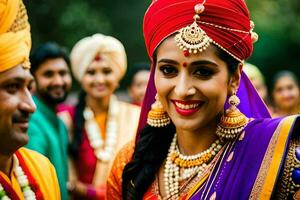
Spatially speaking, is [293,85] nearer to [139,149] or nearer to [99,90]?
[99,90]

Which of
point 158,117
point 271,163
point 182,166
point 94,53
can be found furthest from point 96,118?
point 271,163

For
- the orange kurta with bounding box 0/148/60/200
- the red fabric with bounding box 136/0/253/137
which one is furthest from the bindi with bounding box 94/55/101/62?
the red fabric with bounding box 136/0/253/137

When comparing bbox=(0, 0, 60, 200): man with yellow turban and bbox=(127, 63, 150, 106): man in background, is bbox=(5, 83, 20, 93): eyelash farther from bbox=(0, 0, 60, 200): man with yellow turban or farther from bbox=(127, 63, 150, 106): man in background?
bbox=(127, 63, 150, 106): man in background

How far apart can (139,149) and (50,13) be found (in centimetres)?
926

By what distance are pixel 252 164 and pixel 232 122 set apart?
0.25 metres

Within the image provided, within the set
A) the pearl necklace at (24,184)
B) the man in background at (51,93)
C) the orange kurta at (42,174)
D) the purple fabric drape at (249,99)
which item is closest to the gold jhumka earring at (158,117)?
the purple fabric drape at (249,99)

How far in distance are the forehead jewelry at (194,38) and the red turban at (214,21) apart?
0.06 feet

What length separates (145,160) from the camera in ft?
11.5

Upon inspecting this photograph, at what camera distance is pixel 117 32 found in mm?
13688

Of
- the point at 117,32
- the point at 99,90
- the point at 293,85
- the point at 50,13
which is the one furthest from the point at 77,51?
the point at 117,32

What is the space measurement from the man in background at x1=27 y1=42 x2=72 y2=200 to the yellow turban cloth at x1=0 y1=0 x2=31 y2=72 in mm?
2609

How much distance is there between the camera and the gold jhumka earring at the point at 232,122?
330 centimetres

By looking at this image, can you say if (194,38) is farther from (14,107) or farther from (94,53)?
(94,53)

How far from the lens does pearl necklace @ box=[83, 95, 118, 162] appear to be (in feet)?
20.0
